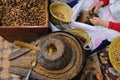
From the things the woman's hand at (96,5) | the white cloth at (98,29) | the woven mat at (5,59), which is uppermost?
the woman's hand at (96,5)

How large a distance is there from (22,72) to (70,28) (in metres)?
0.45

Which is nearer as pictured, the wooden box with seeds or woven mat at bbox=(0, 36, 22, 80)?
the wooden box with seeds

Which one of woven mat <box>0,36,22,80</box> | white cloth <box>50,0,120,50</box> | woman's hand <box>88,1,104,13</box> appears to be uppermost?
woman's hand <box>88,1,104,13</box>

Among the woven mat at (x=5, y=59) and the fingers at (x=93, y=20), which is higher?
the fingers at (x=93, y=20)

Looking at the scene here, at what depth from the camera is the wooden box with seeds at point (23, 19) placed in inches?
56.4

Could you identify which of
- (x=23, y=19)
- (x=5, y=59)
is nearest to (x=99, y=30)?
(x=23, y=19)

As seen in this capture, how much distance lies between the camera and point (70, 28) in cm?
156

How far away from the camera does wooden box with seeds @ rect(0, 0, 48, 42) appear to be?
1432 millimetres

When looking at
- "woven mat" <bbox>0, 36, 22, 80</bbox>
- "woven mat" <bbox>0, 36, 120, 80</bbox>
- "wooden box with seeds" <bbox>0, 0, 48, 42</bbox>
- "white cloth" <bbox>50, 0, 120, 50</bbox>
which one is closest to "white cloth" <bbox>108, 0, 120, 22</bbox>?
"white cloth" <bbox>50, 0, 120, 50</bbox>

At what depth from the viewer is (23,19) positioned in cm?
149

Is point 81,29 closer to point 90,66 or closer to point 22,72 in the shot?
point 90,66

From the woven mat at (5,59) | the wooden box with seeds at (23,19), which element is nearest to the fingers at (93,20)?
the wooden box with seeds at (23,19)

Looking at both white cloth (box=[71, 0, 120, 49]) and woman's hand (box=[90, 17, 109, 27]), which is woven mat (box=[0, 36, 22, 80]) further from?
woman's hand (box=[90, 17, 109, 27])

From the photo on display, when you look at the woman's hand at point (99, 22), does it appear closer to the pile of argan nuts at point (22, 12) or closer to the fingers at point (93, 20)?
the fingers at point (93, 20)
